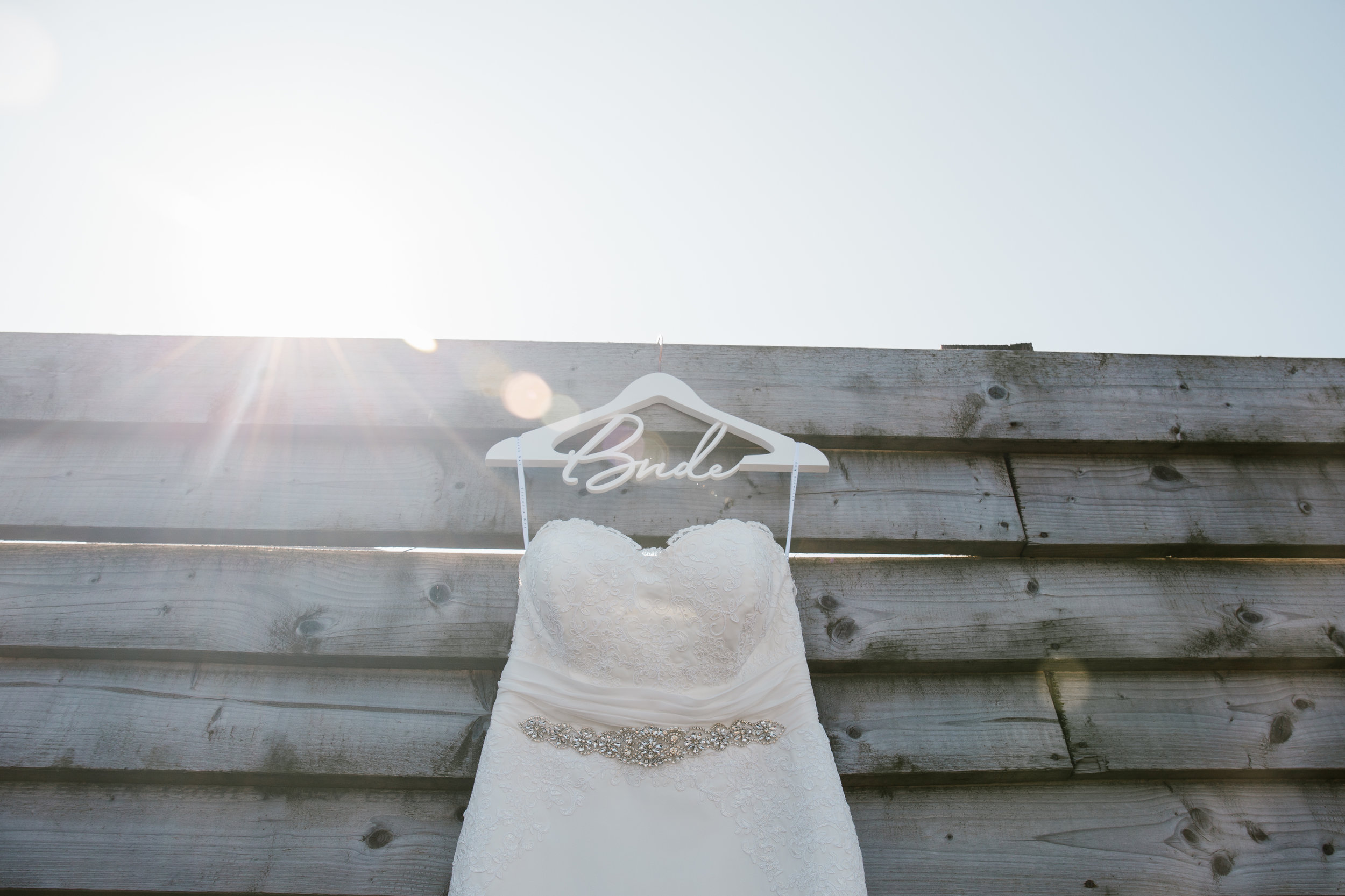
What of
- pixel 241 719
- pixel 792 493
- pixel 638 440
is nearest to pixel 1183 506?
pixel 792 493

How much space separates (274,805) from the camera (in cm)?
141

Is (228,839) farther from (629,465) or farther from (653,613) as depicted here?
(629,465)

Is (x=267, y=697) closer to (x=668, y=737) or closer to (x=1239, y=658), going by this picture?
(x=668, y=737)

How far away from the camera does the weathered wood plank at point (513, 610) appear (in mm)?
1510

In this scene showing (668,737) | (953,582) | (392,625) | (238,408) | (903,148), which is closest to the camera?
(668,737)

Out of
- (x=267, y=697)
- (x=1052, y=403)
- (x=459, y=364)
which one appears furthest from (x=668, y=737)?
(x=1052, y=403)

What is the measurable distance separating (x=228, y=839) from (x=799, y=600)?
149cm

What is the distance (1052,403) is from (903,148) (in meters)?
1.04

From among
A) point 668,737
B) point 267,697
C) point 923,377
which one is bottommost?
point 668,737

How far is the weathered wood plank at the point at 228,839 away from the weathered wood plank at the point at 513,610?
0.32m

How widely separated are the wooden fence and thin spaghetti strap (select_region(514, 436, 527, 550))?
112 millimetres

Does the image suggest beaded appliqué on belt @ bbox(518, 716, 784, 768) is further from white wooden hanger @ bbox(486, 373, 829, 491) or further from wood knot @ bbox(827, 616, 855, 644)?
white wooden hanger @ bbox(486, 373, 829, 491)

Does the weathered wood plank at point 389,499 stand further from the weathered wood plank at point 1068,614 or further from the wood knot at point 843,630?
the wood knot at point 843,630

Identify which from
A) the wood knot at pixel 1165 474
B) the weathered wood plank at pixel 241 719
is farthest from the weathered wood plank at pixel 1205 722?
the weathered wood plank at pixel 241 719
